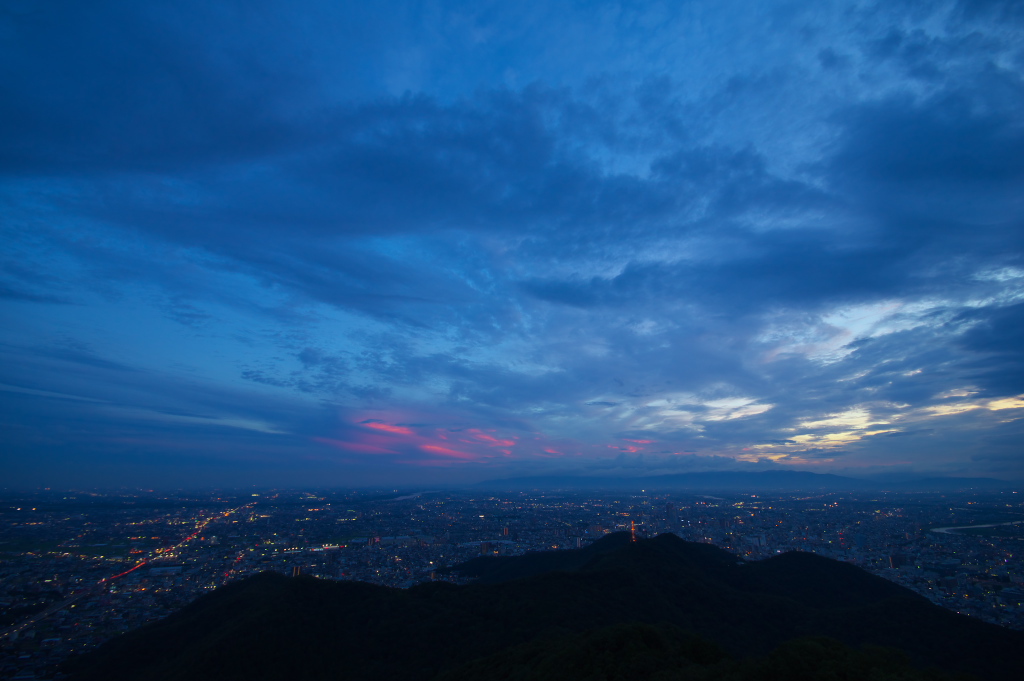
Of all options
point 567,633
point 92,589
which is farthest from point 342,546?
point 567,633

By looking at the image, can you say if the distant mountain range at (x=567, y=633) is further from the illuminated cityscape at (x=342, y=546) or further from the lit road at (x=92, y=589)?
the lit road at (x=92, y=589)

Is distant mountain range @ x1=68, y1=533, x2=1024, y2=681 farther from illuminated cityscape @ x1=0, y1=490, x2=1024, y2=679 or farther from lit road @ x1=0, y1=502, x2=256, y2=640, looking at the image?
lit road @ x1=0, y1=502, x2=256, y2=640

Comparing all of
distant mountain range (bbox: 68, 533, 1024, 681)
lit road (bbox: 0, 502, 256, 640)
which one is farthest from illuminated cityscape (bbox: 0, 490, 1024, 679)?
distant mountain range (bbox: 68, 533, 1024, 681)

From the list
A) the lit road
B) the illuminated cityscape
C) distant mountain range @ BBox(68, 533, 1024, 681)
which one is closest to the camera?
distant mountain range @ BBox(68, 533, 1024, 681)

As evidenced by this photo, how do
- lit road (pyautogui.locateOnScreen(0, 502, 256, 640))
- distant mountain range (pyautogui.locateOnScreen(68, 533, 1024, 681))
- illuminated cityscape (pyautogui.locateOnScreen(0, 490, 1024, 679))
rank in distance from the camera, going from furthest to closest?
illuminated cityscape (pyautogui.locateOnScreen(0, 490, 1024, 679))
lit road (pyautogui.locateOnScreen(0, 502, 256, 640))
distant mountain range (pyautogui.locateOnScreen(68, 533, 1024, 681))

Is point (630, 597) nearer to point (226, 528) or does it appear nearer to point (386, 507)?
point (226, 528)
